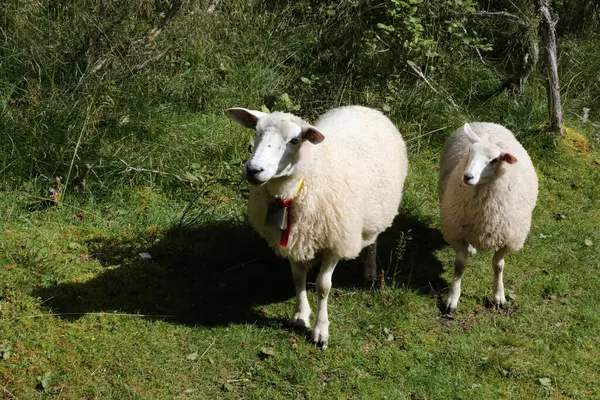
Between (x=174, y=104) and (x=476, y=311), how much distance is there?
11.1 feet

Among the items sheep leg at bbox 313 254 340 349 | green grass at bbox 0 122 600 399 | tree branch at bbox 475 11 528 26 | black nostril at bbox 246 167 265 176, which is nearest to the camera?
black nostril at bbox 246 167 265 176

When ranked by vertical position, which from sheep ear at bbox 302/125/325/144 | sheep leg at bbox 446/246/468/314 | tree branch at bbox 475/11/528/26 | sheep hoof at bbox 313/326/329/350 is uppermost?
tree branch at bbox 475/11/528/26

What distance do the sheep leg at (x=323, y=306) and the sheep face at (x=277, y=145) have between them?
782 millimetres

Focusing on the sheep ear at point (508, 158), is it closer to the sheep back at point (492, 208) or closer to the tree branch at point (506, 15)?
the sheep back at point (492, 208)

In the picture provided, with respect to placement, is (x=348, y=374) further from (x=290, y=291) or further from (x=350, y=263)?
(x=350, y=263)

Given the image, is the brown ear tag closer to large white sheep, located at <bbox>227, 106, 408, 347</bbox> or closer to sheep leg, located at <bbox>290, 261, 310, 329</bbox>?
large white sheep, located at <bbox>227, 106, 408, 347</bbox>

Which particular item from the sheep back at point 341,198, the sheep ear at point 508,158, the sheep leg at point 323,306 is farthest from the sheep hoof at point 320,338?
the sheep ear at point 508,158

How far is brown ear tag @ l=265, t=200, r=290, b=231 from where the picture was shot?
415 cm

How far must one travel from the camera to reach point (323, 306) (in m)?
4.49

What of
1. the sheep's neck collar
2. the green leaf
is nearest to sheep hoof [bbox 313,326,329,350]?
the green leaf

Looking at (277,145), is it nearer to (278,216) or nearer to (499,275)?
(278,216)

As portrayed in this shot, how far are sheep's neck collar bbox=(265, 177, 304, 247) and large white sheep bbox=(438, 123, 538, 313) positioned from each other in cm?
119

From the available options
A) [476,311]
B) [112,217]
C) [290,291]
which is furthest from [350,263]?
[112,217]

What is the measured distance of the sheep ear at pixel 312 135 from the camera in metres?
3.91
